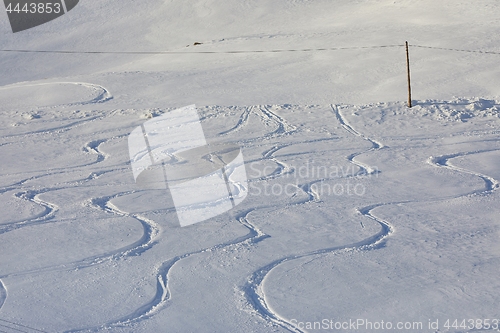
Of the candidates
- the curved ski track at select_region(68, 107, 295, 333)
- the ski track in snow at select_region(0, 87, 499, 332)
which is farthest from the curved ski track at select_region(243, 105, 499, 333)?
the curved ski track at select_region(68, 107, 295, 333)

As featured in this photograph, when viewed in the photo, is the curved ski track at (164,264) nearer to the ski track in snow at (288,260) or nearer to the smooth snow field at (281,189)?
the smooth snow field at (281,189)

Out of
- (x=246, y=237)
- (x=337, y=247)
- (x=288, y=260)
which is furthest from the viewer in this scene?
(x=246, y=237)

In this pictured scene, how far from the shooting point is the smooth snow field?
18.8 feet

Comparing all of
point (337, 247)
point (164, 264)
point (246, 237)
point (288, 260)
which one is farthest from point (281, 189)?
point (164, 264)

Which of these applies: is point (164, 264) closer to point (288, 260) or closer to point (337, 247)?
point (288, 260)

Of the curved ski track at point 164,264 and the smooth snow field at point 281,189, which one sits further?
the smooth snow field at point 281,189

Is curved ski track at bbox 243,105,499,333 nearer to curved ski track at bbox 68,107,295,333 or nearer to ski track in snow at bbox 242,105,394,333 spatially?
ski track in snow at bbox 242,105,394,333

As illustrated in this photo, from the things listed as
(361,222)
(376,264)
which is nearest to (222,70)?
(361,222)

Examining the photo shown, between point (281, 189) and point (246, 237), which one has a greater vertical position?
point (246, 237)

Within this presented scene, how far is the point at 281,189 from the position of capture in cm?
918

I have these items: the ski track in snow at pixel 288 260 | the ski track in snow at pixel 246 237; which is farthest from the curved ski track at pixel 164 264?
the ski track in snow at pixel 288 260

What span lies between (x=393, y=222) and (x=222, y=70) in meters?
9.70

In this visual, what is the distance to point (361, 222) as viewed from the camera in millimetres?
7738

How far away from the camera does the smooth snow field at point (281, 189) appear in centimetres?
573
